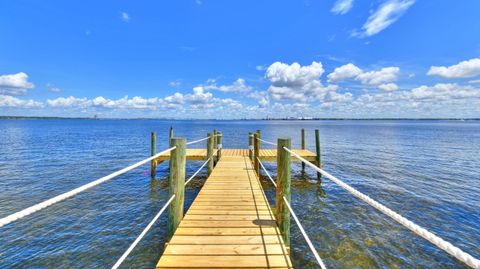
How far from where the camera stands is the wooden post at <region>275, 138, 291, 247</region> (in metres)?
4.01

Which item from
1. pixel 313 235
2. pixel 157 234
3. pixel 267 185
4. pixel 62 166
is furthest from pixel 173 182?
pixel 62 166

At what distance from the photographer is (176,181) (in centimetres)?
400

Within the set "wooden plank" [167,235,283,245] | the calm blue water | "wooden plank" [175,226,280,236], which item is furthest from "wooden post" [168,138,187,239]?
the calm blue water

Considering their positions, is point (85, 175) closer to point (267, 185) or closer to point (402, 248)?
point (267, 185)

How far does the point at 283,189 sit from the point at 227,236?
4.14ft

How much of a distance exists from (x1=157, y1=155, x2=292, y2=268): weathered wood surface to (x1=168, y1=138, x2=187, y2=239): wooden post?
0.58 ft

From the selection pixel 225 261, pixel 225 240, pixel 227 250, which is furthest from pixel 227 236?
pixel 225 261

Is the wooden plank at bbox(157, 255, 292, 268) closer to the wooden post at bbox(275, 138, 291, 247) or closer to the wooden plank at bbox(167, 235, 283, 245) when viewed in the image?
the wooden plank at bbox(167, 235, 283, 245)

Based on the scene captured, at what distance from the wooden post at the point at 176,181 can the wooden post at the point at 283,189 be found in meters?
1.73

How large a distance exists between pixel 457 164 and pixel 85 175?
25.6m

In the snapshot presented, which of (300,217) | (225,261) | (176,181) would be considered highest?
(176,181)

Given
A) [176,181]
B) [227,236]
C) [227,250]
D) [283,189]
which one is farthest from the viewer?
[283,189]

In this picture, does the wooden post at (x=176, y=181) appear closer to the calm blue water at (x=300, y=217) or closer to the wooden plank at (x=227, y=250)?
the wooden plank at (x=227, y=250)

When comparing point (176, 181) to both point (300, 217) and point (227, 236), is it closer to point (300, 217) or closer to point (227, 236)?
point (227, 236)
